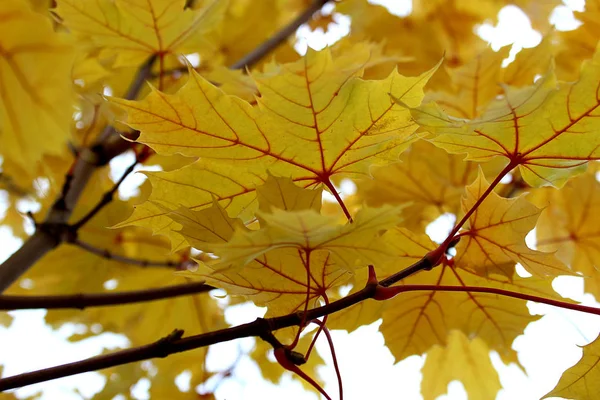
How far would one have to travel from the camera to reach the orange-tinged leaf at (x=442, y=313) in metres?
0.74

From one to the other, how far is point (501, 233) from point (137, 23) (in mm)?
592

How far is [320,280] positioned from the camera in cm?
57

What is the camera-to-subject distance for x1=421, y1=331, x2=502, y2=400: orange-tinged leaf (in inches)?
48.0

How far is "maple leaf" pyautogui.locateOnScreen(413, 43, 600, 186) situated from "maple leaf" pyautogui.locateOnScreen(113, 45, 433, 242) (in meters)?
0.05

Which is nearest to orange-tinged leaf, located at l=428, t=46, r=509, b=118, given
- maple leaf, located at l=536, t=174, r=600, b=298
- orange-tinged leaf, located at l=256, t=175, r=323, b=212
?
maple leaf, located at l=536, t=174, r=600, b=298

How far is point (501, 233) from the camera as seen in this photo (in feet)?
2.05

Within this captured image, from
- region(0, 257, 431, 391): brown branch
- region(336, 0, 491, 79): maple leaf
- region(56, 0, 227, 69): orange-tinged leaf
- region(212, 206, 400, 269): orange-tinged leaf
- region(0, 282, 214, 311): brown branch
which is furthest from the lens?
region(336, 0, 491, 79): maple leaf

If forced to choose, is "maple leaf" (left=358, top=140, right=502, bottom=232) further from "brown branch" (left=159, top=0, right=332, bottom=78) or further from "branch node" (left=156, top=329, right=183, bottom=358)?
"branch node" (left=156, top=329, right=183, bottom=358)

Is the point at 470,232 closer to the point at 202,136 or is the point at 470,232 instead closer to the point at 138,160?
the point at 202,136

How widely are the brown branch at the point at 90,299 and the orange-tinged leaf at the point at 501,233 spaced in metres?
0.34

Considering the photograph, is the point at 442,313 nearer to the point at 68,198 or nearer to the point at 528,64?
the point at 528,64

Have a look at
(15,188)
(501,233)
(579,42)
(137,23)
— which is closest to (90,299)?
(137,23)

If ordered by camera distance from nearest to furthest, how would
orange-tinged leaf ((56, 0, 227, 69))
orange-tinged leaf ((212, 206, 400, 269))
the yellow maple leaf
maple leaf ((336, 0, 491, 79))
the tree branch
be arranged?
orange-tinged leaf ((212, 206, 400, 269))
orange-tinged leaf ((56, 0, 227, 69))
the yellow maple leaf
the tree branch
maple leaf ((336, 0, 491, 79))

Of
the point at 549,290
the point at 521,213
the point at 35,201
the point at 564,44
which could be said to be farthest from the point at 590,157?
the point at 35,201
